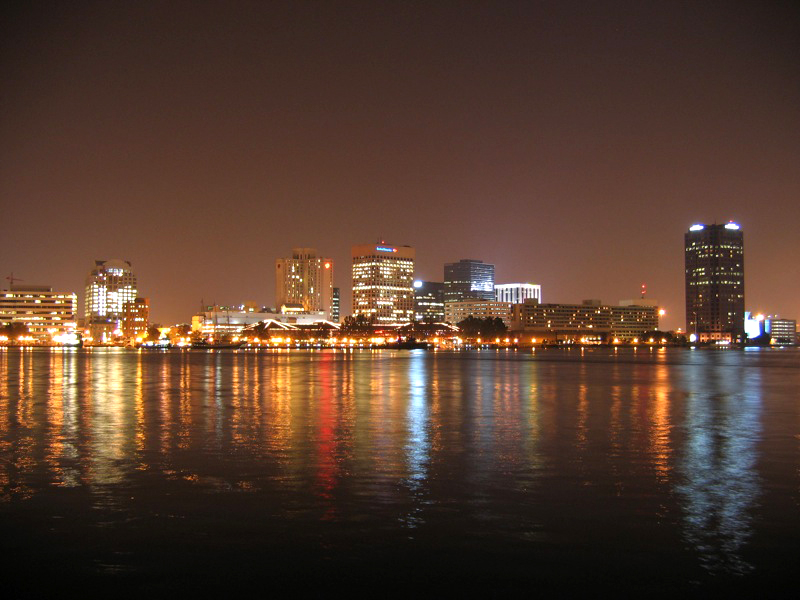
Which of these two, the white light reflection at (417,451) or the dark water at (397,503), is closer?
the dark water at (397,503)

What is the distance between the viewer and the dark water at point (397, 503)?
10.8 metres

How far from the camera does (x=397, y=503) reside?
1473cm

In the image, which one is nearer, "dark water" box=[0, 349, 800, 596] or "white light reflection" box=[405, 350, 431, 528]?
"dark water" box=[0, 349, 800, 596]

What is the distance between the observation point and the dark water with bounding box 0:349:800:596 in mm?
10844

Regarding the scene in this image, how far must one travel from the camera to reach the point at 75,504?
1456 centimetres

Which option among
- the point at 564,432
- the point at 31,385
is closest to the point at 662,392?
the point at 564,432

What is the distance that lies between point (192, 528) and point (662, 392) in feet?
118

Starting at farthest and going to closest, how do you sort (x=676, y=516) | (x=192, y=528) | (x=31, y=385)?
(x=31, y=385), (x=676, y=516), (x=192, y=528)

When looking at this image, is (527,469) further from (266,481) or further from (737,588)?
(737,588)

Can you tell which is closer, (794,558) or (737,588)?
(737,588)

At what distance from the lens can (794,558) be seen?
11.5 meters

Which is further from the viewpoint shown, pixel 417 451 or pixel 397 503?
pixel 417 451

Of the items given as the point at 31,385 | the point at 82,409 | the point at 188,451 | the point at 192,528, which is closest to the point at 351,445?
the point at 188,451

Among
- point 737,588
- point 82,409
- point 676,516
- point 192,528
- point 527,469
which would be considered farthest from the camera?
point 82,409
